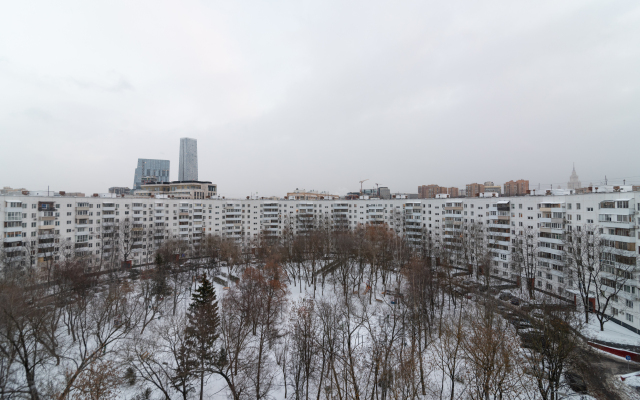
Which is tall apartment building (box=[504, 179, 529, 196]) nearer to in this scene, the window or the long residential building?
the long residential building

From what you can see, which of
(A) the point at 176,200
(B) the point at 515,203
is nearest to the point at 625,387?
(B) the point at 515,203

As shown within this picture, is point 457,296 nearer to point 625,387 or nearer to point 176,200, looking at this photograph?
point 625,387

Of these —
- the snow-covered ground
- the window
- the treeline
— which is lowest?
the snow-covered ground

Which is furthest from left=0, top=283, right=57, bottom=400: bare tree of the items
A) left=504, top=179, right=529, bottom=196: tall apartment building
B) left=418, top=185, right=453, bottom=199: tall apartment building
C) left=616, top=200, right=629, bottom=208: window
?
left=418, top=185, right=453, bottom=199: tall apartment building

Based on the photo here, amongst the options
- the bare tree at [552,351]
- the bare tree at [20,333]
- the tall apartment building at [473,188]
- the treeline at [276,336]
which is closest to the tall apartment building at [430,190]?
the tall apartment building at [473,188]

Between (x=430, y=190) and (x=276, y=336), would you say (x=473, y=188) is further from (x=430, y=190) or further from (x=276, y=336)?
(x=276, y=336)

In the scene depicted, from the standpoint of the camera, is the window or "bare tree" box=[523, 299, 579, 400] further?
the window

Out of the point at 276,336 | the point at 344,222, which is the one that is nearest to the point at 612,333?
the point at 276,336

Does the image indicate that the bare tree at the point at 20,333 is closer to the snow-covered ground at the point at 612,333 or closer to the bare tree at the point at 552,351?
the bare tree at the point at 552,351
